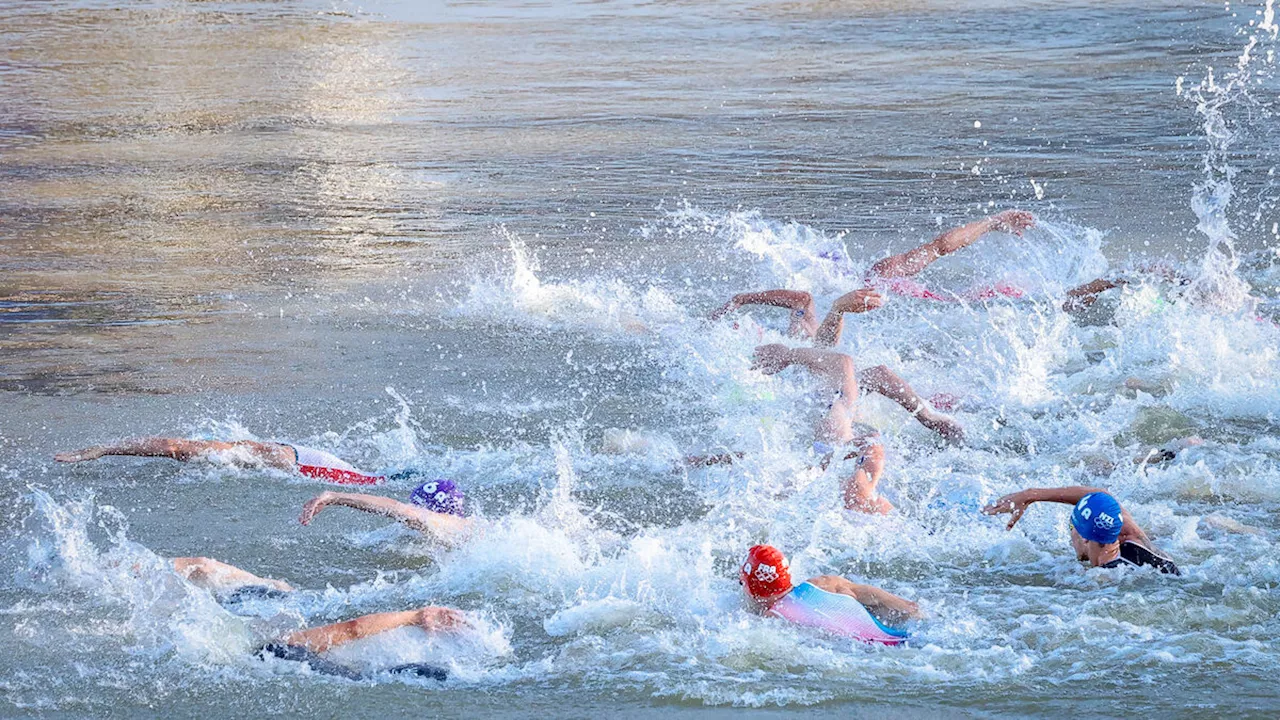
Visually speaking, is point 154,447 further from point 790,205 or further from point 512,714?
point 790,205

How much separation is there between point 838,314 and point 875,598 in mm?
3518

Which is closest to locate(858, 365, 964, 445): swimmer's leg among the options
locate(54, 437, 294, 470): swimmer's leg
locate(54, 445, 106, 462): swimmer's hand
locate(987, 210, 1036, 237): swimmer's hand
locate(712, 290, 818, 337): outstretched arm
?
locate(712, 290, 818, 337): outstretched arm

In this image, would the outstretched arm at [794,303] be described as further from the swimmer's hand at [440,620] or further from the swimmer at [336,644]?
the swimmer at [336,644]

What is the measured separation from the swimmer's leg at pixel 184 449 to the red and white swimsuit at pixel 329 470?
0.36ft

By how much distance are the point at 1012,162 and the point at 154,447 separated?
11427 mm

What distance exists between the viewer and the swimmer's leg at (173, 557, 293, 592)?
22.5ft

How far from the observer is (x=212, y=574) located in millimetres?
6902

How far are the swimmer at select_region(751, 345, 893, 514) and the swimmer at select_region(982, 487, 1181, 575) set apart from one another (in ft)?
2.70

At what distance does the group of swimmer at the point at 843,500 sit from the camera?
6.51 meters

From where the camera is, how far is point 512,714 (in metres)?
6.01

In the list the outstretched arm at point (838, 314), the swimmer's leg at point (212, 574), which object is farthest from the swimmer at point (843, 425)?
the swimmer's leg at point (212, 574)

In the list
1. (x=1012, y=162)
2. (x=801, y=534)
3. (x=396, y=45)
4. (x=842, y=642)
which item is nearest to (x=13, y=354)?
(x=801, y=534)

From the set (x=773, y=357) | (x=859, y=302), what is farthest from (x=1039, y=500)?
(x=859, y=302)

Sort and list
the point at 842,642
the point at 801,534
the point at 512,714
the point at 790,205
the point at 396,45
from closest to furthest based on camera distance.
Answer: the point at 512,714 → the point at 842,642 → the point at 801,534 → the point at 790,205 → the point at 396,45
